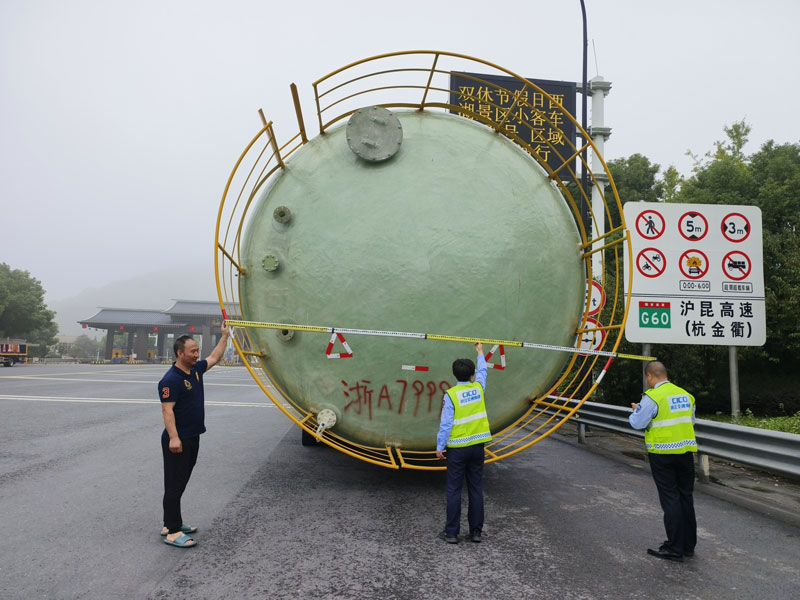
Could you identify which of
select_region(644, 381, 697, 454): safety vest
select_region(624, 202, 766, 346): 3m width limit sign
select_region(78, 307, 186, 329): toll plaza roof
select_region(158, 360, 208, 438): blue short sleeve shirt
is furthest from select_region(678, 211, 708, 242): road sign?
select_region(78, 307, 186, 329): toll plaza roof

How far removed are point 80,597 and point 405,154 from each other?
11.9ft

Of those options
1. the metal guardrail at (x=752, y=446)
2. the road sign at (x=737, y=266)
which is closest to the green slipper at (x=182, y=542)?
the metal guardrail at (x=752, y=446)

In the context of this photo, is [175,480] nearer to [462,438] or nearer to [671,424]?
[462,438]

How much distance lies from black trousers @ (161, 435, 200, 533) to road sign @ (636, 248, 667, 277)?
591 centimetres

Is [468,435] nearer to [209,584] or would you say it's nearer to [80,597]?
[209,584]

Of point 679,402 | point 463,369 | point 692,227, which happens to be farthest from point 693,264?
point 463,369

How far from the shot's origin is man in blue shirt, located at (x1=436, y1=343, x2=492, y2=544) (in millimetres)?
3760

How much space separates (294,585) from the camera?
9.91ft

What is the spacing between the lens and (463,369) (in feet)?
12.4

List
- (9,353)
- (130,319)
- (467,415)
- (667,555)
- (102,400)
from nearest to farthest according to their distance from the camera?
(667,555) < (467,415) < (102,400) < (9,353) < (130,319)

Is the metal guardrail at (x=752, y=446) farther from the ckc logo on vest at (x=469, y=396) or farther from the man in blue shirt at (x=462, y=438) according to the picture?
the ckc logo on vest at (x=469, y=396)

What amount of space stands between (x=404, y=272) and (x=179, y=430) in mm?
1992

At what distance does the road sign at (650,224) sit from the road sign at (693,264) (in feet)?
1.50

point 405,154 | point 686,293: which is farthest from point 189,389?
point 686,293
